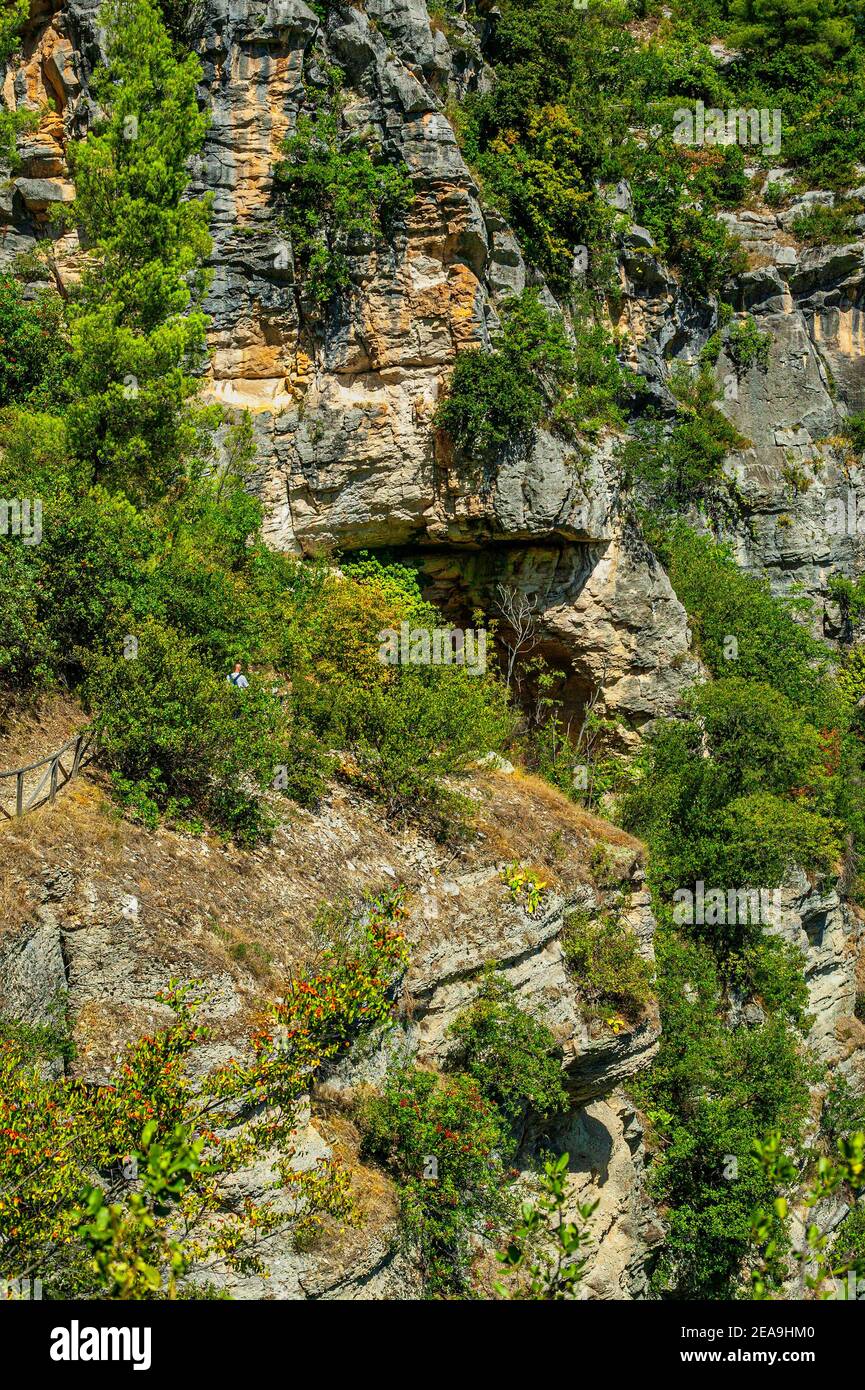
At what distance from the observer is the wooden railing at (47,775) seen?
12203mm

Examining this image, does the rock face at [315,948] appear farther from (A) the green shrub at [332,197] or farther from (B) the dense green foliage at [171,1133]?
(A) the green shrub at [332,197]

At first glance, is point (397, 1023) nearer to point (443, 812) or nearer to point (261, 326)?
point (443, 812)

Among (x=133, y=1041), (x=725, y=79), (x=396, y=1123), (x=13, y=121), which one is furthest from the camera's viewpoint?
(x=725, y=79)

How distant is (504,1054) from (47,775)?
6729 mm

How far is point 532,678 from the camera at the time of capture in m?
24.8

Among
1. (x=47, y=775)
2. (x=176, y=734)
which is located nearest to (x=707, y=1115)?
(x=176, y=734)

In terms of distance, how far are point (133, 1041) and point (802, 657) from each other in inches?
874

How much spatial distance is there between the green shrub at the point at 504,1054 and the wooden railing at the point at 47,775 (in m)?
5.79

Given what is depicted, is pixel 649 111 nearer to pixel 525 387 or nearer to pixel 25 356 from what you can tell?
pixel 525 387

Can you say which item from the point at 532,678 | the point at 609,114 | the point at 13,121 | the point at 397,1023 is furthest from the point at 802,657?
the point at 13,121

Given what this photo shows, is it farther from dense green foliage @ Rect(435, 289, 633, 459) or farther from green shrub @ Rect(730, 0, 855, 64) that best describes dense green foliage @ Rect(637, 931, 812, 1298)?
green shrub @ Rect(730, 0, 855, 64)

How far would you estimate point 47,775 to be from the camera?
12.7 m

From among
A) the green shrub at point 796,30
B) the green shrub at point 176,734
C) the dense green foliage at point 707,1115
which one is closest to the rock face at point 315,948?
the green shrub at point 176,734

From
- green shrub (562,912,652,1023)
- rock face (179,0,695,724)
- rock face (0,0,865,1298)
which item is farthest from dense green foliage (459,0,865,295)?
green shrub (562,912,652,1023)
